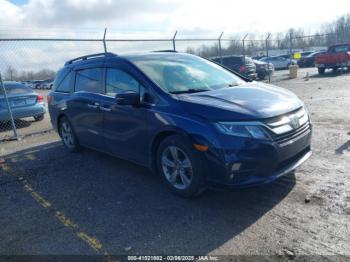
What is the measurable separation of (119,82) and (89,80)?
1.01m

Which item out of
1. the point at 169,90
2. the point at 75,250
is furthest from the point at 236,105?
the point at 75,250

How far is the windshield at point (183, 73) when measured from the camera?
4413 mm

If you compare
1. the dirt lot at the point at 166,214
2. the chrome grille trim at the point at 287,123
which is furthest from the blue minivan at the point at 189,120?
the dirt lot at the point at 166,214

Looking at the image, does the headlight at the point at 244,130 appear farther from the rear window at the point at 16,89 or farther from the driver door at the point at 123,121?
the rear window at the point at 16,89

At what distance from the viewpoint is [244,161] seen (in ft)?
11.4

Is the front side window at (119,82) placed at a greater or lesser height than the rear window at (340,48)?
lesser

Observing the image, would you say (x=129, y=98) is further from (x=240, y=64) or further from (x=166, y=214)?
(x=240, y=64)

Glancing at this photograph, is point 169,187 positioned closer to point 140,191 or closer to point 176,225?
point 140,191

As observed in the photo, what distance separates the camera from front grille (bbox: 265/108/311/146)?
3.57m

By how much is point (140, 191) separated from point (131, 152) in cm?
61

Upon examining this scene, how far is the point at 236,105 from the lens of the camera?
3.72 metres

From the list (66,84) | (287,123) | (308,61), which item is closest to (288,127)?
(287,123)

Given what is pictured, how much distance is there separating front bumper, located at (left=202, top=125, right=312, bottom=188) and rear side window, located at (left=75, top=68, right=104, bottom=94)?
8.34 ft

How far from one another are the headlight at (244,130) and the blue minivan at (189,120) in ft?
0.04
